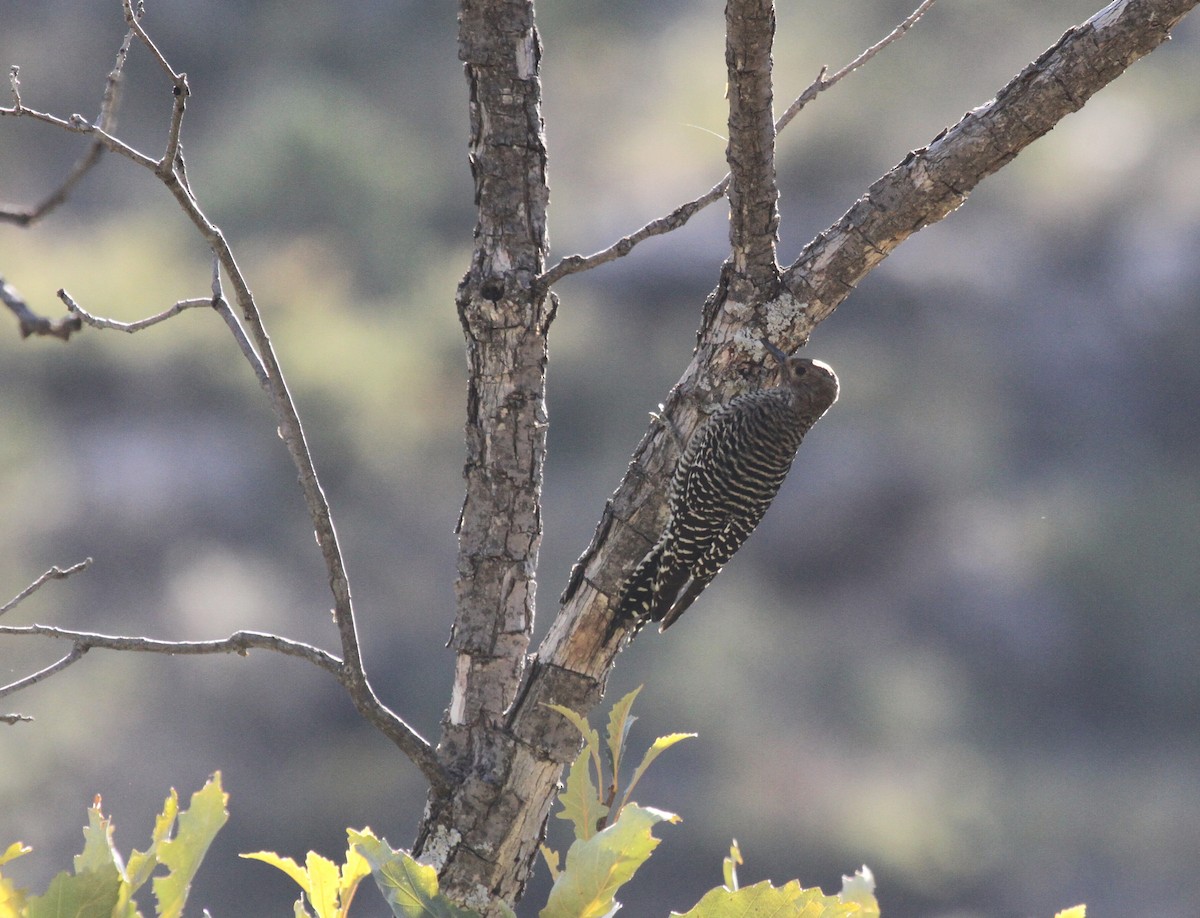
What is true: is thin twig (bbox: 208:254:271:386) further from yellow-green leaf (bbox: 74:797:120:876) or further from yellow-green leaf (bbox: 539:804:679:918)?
yellow-green leaf (bbox: 539:804:679:918)

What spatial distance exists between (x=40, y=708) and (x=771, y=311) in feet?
25.9

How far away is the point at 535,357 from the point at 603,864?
69.8 inches

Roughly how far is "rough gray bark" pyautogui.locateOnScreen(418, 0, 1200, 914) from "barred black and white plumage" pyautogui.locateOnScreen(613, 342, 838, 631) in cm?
52

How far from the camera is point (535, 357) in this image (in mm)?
2992

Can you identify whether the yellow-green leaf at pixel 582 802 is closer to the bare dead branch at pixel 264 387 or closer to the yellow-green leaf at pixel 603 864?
the yellow-green leaf at pixel 603 864

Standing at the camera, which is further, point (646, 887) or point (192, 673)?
point (192, 673)

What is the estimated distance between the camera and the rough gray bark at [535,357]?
2791 mm

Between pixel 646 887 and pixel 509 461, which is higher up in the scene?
pixel 646 887

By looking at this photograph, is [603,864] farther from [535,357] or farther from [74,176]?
[535,357]

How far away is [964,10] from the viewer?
14250 millimetres

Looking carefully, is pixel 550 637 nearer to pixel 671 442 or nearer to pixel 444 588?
pixel 671 442

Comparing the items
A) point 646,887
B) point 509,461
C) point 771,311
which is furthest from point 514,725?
point 646,887

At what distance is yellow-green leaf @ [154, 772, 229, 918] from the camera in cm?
142

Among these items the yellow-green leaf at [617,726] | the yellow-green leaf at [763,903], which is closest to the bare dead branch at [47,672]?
the yellow-green leaf at [617,726]
